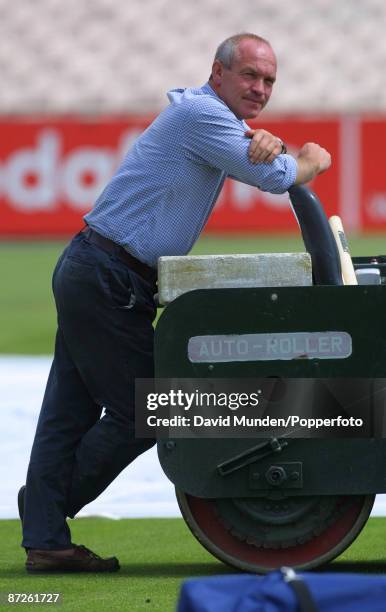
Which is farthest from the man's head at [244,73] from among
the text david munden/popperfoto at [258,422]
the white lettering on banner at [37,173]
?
the white lettering on banner at [37,173]

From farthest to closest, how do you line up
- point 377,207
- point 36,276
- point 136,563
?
point 377,207, point 36,276, point 136,563

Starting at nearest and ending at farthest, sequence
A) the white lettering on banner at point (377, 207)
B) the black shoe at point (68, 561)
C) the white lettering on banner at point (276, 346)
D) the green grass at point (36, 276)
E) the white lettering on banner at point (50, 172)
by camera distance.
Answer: the white lettering on banner at point (276, 346) < the black shoe at point (68, 561) < the green grass at point (36, 276) < the white lettering on banner at point (377, 207) < the white lettering on banner at point (50, 172)

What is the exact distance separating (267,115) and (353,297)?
17797 millimetres

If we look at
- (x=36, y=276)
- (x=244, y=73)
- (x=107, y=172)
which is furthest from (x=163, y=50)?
(x=244, y=73)

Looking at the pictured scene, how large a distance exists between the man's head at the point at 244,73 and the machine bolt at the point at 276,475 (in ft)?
3.62

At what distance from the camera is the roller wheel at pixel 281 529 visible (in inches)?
187

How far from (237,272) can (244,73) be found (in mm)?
628

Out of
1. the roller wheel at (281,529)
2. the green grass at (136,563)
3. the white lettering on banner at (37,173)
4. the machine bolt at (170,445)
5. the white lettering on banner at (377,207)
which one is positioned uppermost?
the white lettering on banner at (37,173)

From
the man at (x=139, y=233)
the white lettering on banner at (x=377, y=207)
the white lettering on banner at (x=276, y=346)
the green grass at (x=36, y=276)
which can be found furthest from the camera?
the white lettering on banner at (x=377, y=207)

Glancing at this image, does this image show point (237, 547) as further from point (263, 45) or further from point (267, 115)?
point (267, 115)

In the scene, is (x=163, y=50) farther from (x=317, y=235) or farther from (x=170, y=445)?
(x=170, y=445)

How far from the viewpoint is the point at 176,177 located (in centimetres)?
474

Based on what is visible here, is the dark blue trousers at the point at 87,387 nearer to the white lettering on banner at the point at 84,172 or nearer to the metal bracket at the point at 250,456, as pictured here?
the metal bracket at the point at 250,456

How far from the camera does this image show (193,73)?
26031 mm
